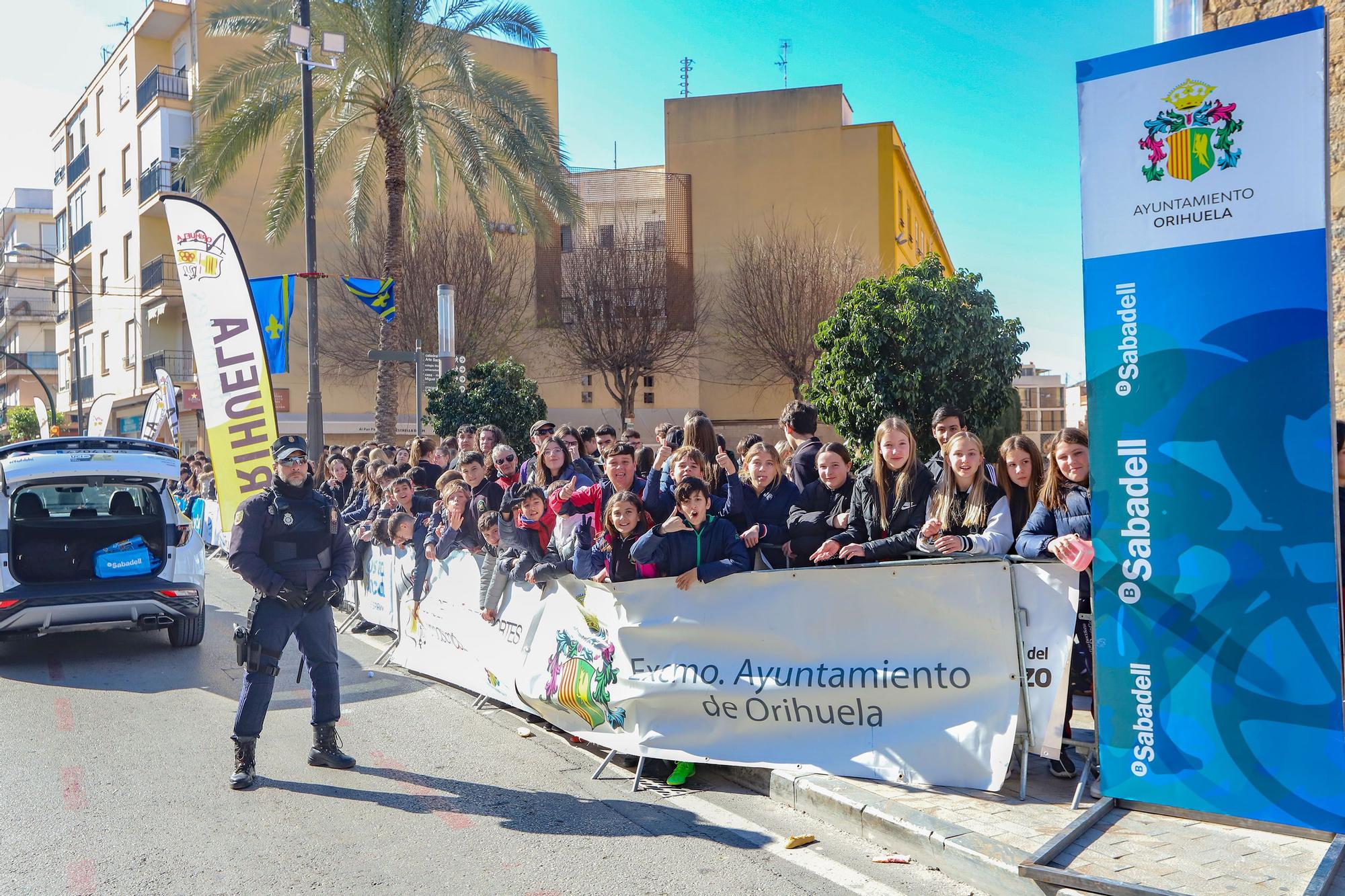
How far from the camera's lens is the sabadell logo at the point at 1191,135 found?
14.0 ft

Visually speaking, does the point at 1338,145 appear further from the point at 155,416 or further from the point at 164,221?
the point at 164,221

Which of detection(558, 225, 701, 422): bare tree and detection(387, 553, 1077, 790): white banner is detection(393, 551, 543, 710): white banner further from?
detection(558, 225, 701, 422): bare tree

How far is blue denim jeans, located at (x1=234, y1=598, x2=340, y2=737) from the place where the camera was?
577 cm

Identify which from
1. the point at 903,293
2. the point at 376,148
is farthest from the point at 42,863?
the point at 376,148

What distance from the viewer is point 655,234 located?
34.6 meters

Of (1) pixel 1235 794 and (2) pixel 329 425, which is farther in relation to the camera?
(2) pixel 329 425

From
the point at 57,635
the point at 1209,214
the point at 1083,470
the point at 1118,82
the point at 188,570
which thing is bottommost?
the point at 57,635

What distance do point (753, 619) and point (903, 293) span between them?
12.8 metres

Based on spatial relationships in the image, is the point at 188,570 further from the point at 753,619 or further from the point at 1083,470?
the point at 1083,470

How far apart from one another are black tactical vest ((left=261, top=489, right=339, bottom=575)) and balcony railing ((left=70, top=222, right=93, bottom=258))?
41041mm

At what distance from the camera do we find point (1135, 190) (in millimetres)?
4508

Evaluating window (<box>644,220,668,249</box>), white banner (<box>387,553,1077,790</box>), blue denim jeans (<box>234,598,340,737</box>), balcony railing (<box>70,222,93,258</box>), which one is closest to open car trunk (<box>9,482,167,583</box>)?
blue denim jeans (<box>234,598,340,737</box>)

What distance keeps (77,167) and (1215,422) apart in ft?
158

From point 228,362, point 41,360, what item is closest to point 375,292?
point 228,362
